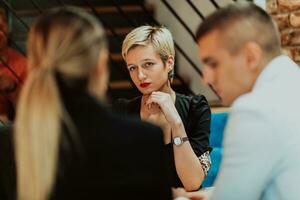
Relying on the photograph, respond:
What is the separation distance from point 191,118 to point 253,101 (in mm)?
1058

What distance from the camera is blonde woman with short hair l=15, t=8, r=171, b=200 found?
4.02ft

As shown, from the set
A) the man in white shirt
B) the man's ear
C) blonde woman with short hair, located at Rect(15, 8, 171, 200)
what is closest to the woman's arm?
the man in white shirt

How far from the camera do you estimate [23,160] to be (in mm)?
1250

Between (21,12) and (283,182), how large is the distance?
3564 millimetres

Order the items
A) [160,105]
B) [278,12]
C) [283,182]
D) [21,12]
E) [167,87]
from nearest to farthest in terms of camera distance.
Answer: [283,182]
[160,105]
[167,87]
[278,12]
[21,12]

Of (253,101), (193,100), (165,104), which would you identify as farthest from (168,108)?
(253,101)

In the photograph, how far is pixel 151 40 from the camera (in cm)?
233

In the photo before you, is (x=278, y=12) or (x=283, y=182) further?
(x=278, y=12)

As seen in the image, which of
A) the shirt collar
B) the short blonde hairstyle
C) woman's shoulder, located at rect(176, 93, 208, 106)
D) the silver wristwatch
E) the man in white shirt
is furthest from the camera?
woman's shoulder, located at rect(176, 93, 208, 106)

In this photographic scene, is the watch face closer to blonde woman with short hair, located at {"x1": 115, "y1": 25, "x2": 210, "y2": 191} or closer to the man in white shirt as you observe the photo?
blonde woman with short hair, located at {"x1": 115, "y1": 25, "x2": 210, "y2": 191}

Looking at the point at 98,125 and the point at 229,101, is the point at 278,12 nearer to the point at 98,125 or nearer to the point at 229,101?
the point at 229,101

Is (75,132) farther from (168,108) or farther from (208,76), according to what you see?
(168,108)

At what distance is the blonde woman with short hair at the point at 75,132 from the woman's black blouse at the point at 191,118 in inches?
38.1

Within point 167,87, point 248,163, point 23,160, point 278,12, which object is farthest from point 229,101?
point 278,12
